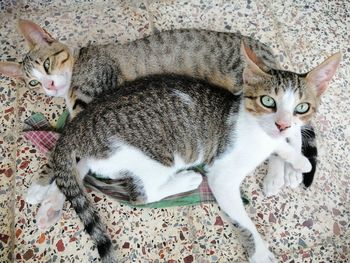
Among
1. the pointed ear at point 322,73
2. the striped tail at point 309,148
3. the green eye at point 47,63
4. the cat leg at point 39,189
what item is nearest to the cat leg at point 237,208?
the striped tail at point 309,148

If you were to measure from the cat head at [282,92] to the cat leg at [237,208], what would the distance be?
0.26 metres

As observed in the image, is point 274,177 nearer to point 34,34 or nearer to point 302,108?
point 302,108

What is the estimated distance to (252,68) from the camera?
1.44 m

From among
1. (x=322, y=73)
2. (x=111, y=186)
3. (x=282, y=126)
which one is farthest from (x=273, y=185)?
(x=111, y=186)

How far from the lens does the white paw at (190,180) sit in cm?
168

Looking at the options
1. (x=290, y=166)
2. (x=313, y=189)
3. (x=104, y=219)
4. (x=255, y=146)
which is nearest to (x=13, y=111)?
(x=104, y=219)

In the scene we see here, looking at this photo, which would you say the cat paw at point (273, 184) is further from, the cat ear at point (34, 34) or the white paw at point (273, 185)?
the cat ear at point (34, 34)

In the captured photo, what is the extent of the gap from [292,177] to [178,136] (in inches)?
20.9

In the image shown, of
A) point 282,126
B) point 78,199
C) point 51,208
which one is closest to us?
point 282,126

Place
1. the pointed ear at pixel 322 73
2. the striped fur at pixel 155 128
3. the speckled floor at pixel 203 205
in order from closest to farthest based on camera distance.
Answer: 1. the pointed ear at pixel 322 73
2. the striped fur at pixel 155 128
3. the speckled floor at pixel 203 205

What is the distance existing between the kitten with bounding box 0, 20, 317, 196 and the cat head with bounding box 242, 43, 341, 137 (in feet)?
0.98

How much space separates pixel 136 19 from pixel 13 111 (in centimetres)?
80

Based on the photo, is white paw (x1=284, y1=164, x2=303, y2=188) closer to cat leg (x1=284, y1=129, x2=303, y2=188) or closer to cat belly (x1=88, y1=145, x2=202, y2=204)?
cat leg (x1=284, y1=129, x2=303, y2=188)

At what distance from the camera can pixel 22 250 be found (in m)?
1.64
